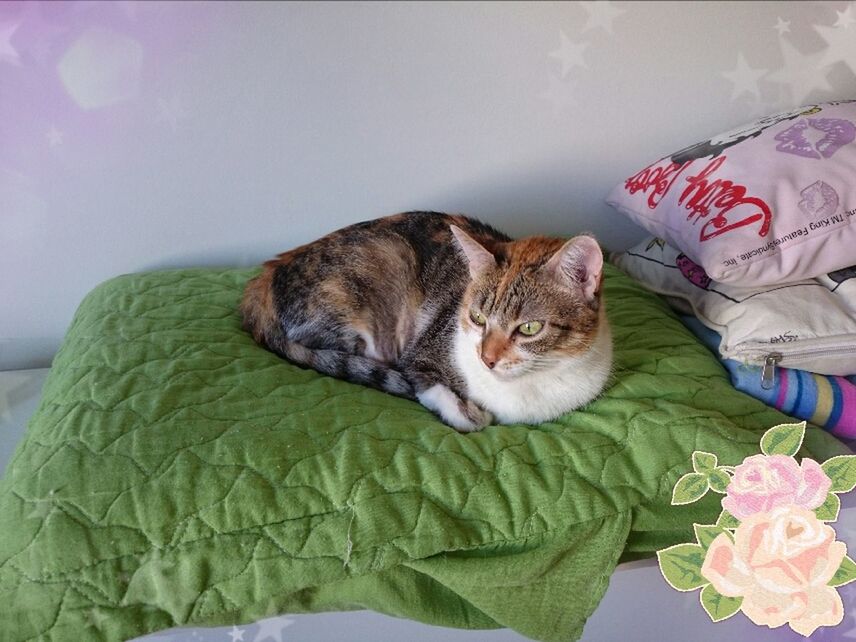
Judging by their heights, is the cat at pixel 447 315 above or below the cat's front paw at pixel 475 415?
above

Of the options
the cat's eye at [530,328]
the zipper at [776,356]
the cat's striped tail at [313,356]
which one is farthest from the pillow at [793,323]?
the cat's striped tail at [313,356]

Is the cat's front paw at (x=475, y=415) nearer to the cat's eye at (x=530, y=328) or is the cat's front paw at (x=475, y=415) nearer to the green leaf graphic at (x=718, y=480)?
the cat's eye at (x=530, y=328)

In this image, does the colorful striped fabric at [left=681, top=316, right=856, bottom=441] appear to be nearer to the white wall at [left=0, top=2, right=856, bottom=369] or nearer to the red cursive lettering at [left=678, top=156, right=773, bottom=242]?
the red cursive lettering at [left=678, top=156, right=773, bottom=242]

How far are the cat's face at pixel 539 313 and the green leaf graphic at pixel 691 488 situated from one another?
309 millimetres

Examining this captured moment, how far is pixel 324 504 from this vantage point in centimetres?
89

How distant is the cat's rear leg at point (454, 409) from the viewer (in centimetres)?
111

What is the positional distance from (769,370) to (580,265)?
42 centimetres

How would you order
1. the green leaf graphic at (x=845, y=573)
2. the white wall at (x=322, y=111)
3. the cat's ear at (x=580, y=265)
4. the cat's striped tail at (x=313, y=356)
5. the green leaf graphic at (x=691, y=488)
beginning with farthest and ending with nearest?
1. the white wall at (x=322, y=111)
2. the cat's striped tail at (x=313, y=356)
3. the cat's ear at (x=580, y=265)
4. the green leaf graphic at (x=691, y=488)
5. the green leaf graphic at (x=845, y=573)

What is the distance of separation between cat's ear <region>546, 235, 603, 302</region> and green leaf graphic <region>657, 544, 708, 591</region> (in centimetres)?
47

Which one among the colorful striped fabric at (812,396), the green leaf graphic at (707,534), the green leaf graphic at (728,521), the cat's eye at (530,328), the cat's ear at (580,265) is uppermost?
the cat's ear at (580,265)

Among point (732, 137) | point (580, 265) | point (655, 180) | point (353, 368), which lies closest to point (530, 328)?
point (580, 265)

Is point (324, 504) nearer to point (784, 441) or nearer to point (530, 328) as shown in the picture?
point (530, 328)

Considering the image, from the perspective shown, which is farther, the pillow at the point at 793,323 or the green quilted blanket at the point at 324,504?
the pillow at the point at 793,323

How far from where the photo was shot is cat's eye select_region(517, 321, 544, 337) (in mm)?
1063
